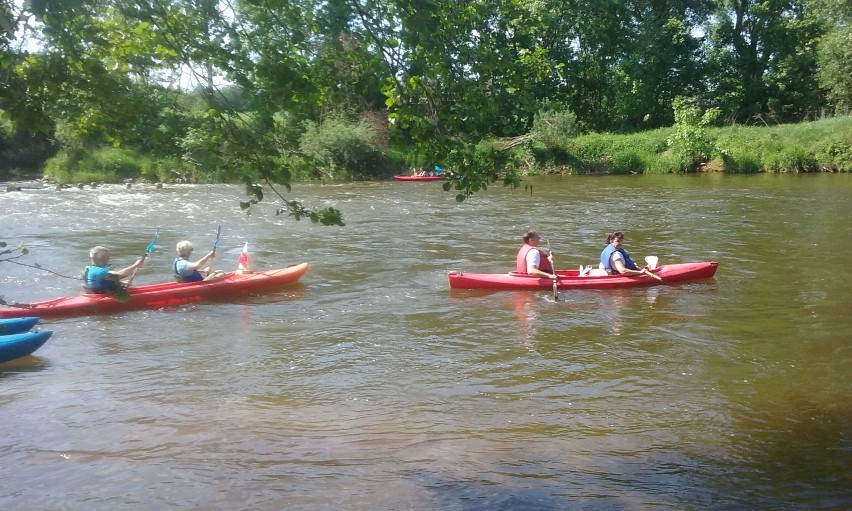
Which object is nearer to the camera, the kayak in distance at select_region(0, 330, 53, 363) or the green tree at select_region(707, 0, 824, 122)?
the kayak in distance at select_region(0, 330, 53, 363)

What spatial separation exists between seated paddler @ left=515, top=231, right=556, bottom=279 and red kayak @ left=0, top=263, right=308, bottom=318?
3.00 metres

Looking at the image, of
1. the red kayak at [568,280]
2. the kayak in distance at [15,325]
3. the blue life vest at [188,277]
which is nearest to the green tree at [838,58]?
the red kayak at [568,280]

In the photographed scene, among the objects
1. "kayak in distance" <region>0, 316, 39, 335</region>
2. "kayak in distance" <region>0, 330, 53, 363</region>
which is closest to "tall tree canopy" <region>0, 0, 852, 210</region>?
"kayak in distance" <region>0, 330, 53, 363</region>

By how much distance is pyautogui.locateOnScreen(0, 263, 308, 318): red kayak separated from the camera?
8.64 metres

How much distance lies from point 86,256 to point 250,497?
9.61 metres

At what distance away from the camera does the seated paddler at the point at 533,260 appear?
31.8ft

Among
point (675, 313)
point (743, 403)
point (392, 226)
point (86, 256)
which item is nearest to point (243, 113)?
point (743, 403)

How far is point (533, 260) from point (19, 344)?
582 centimetres

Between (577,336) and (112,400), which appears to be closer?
(112,400)

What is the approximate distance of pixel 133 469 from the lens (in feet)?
16.0

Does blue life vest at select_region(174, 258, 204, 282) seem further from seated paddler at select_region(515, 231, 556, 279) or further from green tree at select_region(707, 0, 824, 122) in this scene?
green tree at select_region(707, 0, 824, 122)

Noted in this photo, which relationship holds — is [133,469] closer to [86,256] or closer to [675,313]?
[675,313]

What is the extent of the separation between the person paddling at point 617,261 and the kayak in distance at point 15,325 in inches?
264

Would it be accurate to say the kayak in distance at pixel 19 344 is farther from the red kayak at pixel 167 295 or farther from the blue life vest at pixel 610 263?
the blue life vest at pixel 610 263
